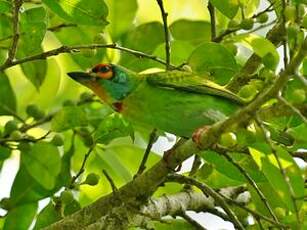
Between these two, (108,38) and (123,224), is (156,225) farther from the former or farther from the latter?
(108,38)

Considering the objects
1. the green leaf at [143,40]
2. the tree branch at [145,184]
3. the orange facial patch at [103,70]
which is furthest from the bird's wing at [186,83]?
the green leaf at [143,40]

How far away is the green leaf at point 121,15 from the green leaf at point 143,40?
1.3 inches

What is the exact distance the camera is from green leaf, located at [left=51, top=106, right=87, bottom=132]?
2814mm

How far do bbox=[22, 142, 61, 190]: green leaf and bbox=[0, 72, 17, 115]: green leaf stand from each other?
9.2 inches

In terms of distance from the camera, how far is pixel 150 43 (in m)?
3.08

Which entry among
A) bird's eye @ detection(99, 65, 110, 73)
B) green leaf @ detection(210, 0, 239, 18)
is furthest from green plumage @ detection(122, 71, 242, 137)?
green leaf @ detection(210, 0, 239, 18)

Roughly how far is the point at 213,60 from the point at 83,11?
1.25ft

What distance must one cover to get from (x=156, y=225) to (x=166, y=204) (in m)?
0.08

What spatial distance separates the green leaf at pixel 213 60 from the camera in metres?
2.45

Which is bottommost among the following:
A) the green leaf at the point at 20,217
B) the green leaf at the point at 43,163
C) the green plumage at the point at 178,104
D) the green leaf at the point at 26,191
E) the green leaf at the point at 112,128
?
the green leaf at the point at 20,217

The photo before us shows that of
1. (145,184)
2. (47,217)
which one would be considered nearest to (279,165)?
(145,184)

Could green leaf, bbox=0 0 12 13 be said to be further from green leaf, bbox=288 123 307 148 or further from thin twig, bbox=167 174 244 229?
green leaf, bbox=288 123 307 148

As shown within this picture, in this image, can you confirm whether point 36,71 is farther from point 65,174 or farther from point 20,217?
point 20,217

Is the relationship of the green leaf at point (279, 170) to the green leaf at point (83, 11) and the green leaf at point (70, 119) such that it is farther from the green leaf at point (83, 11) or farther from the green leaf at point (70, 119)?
the green leaf at point (70, 119)
